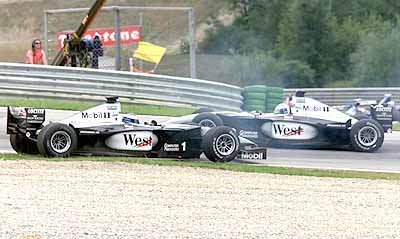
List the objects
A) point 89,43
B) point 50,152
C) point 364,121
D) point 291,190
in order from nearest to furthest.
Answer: point 291,190 < point 50,152 < point 364,121 < point 89,43

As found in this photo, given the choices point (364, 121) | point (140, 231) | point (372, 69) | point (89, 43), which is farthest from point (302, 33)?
point (140, 231)

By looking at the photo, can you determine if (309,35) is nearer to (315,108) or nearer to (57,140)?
(315,108)

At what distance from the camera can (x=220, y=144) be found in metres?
12.3

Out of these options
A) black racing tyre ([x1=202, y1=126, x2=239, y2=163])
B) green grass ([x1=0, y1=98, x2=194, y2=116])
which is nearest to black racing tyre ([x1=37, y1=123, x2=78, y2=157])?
black racing tyre ([x1=202, y1=126, x2=239, y2=163])

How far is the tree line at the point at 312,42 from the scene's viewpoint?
1752 inches

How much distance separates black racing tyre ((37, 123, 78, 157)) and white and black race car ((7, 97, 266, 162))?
81 mm

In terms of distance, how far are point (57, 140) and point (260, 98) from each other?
8.74 metres

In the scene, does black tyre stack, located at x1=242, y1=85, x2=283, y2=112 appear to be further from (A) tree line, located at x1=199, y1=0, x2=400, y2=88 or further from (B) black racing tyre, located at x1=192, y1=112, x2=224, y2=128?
(A) tree line, located at x1=199, y1=0, x2=400, y2=88

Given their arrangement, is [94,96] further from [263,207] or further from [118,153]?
[263,207]

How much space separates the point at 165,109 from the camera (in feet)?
64.6

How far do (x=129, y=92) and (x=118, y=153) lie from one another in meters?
7.41

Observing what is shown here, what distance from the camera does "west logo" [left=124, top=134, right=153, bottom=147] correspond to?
1241cm

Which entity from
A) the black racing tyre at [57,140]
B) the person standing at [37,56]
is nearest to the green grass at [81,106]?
the person standing at [37,56]

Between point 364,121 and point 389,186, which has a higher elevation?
point 364,121
